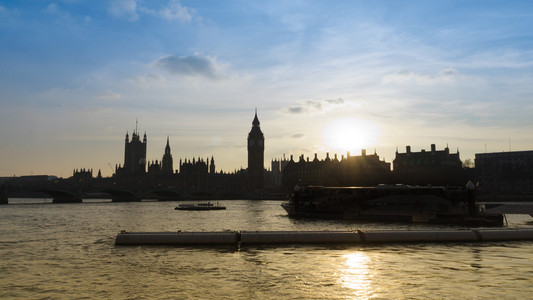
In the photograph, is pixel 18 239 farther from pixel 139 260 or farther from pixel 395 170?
pixel 395 170

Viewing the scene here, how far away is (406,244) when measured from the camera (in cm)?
3469

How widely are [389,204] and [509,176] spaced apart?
12377 centimetres

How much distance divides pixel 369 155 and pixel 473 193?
130m

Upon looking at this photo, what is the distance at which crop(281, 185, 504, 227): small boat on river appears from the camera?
67.5 m

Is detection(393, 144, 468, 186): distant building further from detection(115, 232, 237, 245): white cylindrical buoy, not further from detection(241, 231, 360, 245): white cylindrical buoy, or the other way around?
detection(115, 232, 237, 245): white cylindrical buoy

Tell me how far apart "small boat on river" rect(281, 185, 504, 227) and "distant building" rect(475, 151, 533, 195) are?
113576mm

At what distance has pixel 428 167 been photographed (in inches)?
6594

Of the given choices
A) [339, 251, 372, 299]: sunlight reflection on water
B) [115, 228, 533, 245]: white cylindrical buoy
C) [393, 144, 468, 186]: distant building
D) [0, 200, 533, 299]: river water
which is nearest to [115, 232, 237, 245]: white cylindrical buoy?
[115, 228, 533, 245]: white cylindrical buoy

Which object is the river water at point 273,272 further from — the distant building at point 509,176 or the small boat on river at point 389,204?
the distant building at point 509,176

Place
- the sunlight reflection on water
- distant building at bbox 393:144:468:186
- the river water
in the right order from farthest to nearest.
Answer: distant building at bbox 393:144:468:186 < the sunlight reflection on water < the river water

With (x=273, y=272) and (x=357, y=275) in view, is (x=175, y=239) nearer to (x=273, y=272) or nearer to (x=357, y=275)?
(x=273, y=272)

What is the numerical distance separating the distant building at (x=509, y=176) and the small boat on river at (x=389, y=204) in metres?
114

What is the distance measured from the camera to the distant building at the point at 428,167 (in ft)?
472

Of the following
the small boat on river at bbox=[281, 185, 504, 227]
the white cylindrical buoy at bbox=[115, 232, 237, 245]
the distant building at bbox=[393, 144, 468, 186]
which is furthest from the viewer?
the distant building at bbox=[393, 144, 468, 186]
